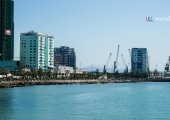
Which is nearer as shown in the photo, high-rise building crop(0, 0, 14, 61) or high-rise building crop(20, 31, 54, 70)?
high-rise building crop(0, 0, 14, 61)

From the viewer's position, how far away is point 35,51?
178750 mm

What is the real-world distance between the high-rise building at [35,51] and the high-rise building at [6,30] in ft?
57.4

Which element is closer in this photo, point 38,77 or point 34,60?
point 38,77

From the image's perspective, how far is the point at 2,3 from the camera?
153000 millimetres

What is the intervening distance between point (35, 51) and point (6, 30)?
29.0m

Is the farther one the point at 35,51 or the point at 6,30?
the point at 35,51

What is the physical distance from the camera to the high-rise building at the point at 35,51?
178125mm

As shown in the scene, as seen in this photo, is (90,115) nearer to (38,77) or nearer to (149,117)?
(149,117)

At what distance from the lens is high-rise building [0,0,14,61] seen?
5969 inches

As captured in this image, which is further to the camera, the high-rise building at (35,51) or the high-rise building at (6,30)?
the high-rise building at (35,51)

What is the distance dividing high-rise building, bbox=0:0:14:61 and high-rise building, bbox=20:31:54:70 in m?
17.5

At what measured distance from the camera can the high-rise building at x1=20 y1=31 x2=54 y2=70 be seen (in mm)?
178125

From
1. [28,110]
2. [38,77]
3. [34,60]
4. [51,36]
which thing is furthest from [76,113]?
[51,36]

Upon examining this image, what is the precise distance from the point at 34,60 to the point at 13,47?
1798cm
